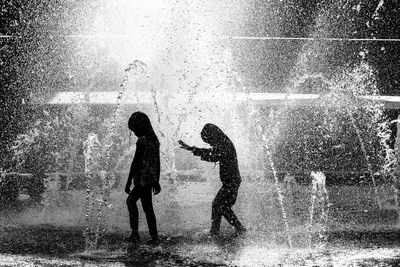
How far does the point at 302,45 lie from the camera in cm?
2062

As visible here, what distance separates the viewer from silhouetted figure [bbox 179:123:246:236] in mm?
A: 6805

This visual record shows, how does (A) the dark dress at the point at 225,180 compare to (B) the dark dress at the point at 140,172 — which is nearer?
(B) the dark dress at the point at 140,172

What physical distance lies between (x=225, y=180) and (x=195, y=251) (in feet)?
4.65

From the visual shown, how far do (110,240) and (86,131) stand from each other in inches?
393

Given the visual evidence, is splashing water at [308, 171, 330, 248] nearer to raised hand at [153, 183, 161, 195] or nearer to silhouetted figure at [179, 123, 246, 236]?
silhouetted figure at [179, 123, 246, 236]

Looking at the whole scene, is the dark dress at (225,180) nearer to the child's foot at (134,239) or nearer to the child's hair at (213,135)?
the child's hair at (213,135)

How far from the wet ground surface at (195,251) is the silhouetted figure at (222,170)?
20 cm

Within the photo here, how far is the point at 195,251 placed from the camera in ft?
18.9

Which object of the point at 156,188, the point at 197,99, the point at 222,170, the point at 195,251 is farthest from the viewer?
the point at 197,99

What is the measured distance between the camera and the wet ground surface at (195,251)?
5230 millimetres

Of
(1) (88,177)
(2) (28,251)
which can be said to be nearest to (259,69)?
(1) (88,177)

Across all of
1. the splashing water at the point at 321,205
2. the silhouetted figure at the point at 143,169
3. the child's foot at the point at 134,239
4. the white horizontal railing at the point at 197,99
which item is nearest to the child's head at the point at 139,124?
the silhouetted figure at the point at 143,169

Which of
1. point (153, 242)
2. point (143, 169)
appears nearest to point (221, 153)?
point (143, 169)

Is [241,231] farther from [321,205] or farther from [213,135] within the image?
[321,205]
